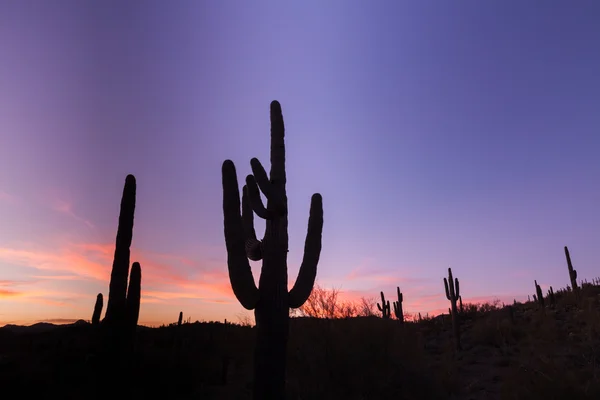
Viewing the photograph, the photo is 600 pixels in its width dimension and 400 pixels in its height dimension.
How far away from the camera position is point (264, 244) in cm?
938

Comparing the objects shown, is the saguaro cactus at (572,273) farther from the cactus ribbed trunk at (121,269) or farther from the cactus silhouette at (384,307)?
the cactus ribbed trunk at (121,269)

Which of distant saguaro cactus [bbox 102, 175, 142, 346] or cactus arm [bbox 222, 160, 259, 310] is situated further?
distant saguaro cactus [bbox 102, 175, 142, 346]

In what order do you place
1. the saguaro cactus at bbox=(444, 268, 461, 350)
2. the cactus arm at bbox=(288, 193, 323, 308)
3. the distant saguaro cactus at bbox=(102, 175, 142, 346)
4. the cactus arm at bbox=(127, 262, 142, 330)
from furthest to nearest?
the saguaro cactus at bbox=(444, 268, 461, 350) → the cactus arm at bbox=(127, 262, 142, 330) → the distant saguaro cactus at bbox=(102, 175, 142, 346) → the cactus arm at bbox=(288, 193, 323, 308)

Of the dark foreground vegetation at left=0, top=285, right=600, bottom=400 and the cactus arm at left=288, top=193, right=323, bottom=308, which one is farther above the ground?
the cactus arm at left=288, top=193, right=323, bottom=308

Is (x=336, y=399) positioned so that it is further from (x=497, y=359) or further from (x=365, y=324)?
(x=497, y=359)

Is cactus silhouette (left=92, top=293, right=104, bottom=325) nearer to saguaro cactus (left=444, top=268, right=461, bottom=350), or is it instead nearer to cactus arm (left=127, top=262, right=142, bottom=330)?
cactus arm (left=127, top=262, right=142, bottom=330)

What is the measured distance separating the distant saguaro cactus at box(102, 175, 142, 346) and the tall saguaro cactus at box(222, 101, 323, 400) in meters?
5.27

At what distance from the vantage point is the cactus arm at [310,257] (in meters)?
9.42

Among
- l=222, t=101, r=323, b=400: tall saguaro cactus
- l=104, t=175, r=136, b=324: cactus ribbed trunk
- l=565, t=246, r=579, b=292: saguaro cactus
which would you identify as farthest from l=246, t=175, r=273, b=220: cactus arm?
l=565, t=246, r=579, b=292: saguaro cactus

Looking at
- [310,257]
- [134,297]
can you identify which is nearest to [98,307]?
[134,297]

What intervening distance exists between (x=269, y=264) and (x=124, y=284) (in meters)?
6.67

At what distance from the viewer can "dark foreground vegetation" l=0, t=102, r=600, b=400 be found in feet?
29.5

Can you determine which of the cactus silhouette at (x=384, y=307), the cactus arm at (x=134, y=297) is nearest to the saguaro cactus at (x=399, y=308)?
the cactus silhouette at (x=384, y=307)

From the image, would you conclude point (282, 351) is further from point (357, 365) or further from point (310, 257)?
point (357, 365)
